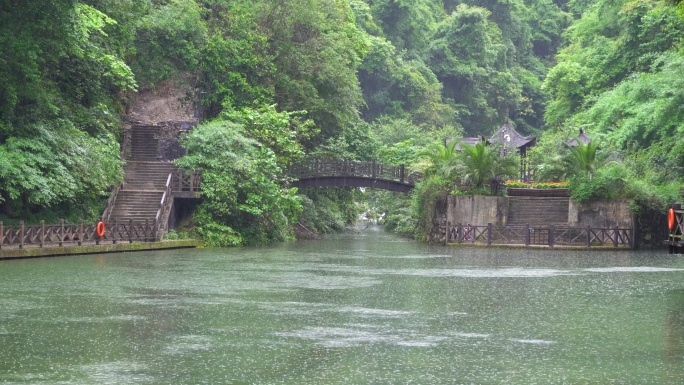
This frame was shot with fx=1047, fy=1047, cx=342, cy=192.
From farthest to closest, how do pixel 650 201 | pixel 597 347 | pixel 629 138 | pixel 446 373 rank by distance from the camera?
pixel 629 138 < pixel 650 201 < pixel 597 347 < pixel 446 373

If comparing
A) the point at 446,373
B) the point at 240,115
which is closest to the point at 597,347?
the point at 446,373

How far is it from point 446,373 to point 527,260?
72.9 feet

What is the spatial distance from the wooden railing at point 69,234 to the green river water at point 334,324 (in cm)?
222

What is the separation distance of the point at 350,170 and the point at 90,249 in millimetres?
22814

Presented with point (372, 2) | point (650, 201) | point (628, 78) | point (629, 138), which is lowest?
point (650, 201)

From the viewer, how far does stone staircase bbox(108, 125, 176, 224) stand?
135ft

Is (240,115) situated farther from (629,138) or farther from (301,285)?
(301,285)

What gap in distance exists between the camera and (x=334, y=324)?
699 inches

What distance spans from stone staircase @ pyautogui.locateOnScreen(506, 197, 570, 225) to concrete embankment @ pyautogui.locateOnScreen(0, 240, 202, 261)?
15.2 meters

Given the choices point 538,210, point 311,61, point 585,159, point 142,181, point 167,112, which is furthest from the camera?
point 311,61

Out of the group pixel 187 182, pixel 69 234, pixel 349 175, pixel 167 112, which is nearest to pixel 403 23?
pixel 349 175

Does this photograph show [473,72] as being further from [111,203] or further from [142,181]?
[111,203]

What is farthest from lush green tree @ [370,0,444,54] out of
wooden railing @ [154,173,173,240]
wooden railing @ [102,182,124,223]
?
wooden railing @ [102,182,124,223]

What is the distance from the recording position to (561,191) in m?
48.5
